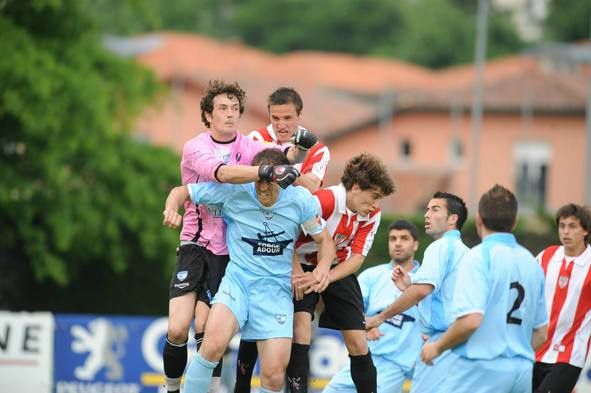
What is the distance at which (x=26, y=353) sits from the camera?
1822 centimetres

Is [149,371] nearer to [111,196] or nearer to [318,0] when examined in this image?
[111,196]

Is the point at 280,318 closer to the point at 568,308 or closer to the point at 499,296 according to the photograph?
the point at 499,296

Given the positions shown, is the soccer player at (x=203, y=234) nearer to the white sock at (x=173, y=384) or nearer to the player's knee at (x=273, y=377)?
the white sock at (x=173, y=384)

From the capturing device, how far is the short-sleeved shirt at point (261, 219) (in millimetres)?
9312

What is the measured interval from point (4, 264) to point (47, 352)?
963cm

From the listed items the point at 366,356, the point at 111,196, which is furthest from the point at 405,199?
the point at 366,356

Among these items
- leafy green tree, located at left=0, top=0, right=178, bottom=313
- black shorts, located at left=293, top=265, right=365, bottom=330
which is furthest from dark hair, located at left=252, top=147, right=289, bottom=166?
leafy green tree, located at left=0, top=0, right=178, bottom=313

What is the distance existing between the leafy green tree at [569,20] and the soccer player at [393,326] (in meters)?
54.0

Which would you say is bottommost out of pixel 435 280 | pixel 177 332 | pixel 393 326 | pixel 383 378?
pixel 383 378

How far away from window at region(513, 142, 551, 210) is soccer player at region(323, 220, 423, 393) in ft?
104

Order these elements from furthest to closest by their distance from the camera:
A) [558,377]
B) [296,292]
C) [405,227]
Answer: [405,227] → [558,377] → [296,292]

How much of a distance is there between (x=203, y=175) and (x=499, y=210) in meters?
2.24

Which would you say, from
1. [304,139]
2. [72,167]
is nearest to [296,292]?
[304,139]

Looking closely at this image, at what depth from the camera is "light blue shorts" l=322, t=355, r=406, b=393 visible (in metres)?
11.2
